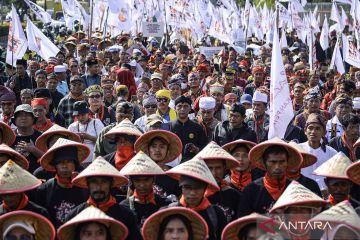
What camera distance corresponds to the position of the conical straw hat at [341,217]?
5.20 metres

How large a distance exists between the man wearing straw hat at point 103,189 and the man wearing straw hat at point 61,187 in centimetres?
22

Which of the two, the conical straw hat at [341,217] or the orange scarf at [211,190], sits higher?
the conical straw hat at [341,217]

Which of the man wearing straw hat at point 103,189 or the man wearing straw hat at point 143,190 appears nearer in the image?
the man wearing straw hat at point 103,189

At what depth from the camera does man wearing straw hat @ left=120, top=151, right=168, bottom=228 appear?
22.7 ft

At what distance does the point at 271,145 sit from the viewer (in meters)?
7.28

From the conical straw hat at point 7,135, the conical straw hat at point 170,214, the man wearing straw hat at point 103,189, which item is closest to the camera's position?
the conical straw hat at point 170,214

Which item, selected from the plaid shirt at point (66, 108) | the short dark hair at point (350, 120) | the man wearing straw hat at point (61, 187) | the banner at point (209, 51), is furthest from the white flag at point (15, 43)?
the man wearing straw hat at point (61, 187)

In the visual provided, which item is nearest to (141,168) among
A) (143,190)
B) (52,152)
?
(143,190)

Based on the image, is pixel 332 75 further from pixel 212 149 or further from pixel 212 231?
pixel 212 231

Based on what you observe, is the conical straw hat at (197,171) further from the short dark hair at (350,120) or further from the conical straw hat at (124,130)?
the short dark hair at (350,120)

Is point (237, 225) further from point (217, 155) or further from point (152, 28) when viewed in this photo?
point (152, 28)

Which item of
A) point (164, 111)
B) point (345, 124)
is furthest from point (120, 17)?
point (345, 124)

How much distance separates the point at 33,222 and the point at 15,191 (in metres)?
0.64

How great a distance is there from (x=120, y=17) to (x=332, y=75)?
6.21 m
